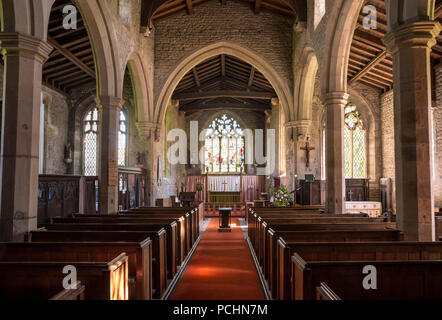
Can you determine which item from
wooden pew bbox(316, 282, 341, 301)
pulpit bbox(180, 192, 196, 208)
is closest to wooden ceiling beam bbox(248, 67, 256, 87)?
pulpit bbox(180, 192, 196, 208)

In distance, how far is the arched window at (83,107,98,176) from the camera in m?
12.9

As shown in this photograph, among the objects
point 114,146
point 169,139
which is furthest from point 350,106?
point 114,146

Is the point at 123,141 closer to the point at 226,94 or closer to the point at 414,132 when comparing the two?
the point at 226,94

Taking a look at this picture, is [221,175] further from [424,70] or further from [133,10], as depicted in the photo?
[424,70]

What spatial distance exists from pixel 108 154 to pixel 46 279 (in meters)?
5.30

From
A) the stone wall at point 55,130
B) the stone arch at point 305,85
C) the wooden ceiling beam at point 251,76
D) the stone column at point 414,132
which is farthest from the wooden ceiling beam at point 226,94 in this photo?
the stone column at point 414,132

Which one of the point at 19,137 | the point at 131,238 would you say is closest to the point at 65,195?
the point at 19,137

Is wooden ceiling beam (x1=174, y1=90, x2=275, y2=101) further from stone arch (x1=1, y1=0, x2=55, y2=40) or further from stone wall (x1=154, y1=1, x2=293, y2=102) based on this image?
stone arch (x1=1, y1=0, x2=55, y2=40)

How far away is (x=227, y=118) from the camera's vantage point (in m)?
19.5

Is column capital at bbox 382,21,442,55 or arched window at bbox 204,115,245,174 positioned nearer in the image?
column capital at bbox 382,21,442,55

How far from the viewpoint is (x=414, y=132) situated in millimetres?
3826

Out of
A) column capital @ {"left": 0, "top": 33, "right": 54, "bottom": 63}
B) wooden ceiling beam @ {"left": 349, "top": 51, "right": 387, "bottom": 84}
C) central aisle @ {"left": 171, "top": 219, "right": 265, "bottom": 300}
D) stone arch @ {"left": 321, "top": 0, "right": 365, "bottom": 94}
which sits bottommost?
central aisle @ {"left": 171, "top": 219, "right": 265, "bottom": 300}

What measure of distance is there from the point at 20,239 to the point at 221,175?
14.0 metres

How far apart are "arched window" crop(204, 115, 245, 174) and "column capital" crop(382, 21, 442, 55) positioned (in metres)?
15.4
